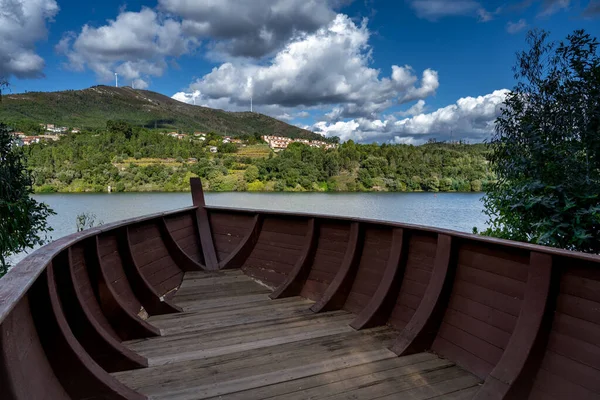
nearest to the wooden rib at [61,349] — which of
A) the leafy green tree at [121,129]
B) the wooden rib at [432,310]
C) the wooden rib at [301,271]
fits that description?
the wooden rib at [432,310]

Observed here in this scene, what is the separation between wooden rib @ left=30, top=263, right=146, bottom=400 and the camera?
1711 mm

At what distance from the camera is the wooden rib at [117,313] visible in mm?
2799

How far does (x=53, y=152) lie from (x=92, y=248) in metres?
59.6

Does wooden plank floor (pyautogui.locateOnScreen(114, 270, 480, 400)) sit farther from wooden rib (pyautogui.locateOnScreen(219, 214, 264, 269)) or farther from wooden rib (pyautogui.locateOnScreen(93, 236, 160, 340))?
wooden rib (pyautogui.locateOnScreen(219, 214, 264, 269))

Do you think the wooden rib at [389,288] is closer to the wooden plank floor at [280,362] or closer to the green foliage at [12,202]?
the wooden plank floor at [280,362]

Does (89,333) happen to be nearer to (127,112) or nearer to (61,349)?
(61,349)

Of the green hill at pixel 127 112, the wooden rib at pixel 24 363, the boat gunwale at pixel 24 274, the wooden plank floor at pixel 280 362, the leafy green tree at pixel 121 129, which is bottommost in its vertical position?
the wooden plank floor at pixel 280 362

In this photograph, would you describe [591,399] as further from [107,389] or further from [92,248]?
[92,248]

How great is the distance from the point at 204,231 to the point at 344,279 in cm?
264

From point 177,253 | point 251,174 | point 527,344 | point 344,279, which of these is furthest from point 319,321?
point 251,174

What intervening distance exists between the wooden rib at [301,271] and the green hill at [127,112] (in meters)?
78.1

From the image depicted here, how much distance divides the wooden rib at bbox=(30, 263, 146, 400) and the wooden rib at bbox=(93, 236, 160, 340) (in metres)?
0.96

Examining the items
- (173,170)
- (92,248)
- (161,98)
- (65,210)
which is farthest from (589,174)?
(161,98)

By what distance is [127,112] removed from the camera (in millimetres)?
119438
